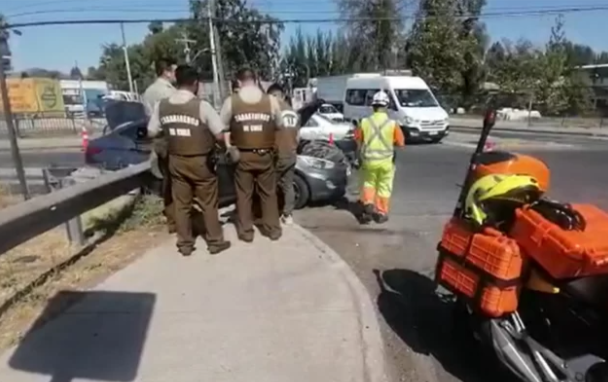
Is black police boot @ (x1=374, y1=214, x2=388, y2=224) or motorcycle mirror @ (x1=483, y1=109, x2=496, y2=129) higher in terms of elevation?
motorcycle mirror @ (x1=483, y1=109, x2=496, y2=129)

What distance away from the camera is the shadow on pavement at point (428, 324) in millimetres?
3717

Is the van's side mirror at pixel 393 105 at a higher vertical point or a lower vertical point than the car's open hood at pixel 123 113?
lower

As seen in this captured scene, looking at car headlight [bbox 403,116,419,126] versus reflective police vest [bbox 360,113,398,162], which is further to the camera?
car headlight [bbox 403,116,419,126]

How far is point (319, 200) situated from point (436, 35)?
112ft

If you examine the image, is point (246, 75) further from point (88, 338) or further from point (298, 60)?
point (298, 60)

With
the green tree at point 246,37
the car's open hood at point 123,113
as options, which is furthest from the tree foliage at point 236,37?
the car's open hood at point 123,113

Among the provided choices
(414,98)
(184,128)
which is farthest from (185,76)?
(414,98)

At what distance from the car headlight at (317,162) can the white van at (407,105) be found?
12585mm

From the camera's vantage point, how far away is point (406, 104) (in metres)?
21.5

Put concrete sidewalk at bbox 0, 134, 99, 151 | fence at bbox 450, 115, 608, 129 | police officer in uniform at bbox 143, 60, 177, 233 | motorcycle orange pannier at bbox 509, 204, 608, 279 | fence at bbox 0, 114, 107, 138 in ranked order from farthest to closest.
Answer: fence at bbox 450, 115, 608, 129 < fence at bbox 0, 114, 107, 138 < concrete sidewalk at bbox 0, 134, 99, 151 < police officer in uniform at bbox 143, 60, 177, 233 < motorcycle orange pannier at bbox 509, 204, 608, 279

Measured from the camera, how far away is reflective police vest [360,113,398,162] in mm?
7145

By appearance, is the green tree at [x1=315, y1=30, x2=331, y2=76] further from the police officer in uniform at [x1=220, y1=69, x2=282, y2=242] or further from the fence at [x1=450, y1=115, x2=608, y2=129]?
the police officer in uniform at [x1=220, y1=69, x2=282, y2=242]

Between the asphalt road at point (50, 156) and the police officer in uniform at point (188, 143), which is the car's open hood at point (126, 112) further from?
the asphalt road at point (50, 156)

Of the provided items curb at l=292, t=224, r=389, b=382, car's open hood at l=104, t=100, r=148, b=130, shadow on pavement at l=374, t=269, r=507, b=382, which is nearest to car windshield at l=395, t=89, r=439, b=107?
car's open hood at l=104, t=100, r=148, b=130
